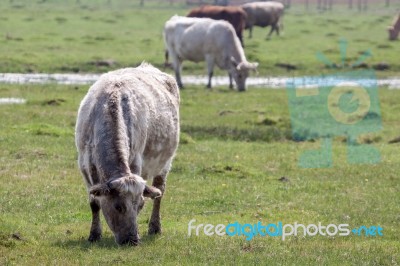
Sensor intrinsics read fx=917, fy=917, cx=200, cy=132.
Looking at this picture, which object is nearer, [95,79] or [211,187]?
[211,187]

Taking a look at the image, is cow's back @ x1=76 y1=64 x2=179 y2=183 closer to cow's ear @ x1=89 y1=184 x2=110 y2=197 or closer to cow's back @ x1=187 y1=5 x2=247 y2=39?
cow's ear @ x1=89 y1=184 x2=110 y2=197

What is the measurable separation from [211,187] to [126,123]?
4.60 metres

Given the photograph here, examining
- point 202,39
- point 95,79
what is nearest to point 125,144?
point 95,79

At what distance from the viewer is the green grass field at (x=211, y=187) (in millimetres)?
9977

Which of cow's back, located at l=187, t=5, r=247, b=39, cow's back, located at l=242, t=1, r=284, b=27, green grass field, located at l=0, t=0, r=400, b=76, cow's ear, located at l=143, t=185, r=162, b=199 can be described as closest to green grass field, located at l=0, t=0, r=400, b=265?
cow's ear, located at l=143, t=185, r=162, b=199

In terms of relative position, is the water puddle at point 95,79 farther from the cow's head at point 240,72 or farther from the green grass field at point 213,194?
the green grass field at point 213,194

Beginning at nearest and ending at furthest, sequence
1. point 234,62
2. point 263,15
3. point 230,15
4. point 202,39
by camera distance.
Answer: point 234,62 → point 202,39 → point 230,15 → point 263,15

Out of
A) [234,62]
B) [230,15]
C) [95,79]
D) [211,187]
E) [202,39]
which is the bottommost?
[230,15]

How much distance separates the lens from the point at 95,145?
9.66 metres

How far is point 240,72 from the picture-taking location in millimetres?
30297

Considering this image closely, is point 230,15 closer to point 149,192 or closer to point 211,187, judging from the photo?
point 211,187

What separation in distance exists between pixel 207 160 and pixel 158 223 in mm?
5686

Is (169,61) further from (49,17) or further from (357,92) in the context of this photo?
(49,17)

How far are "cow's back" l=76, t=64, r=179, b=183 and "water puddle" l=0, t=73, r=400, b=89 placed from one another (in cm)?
1772
